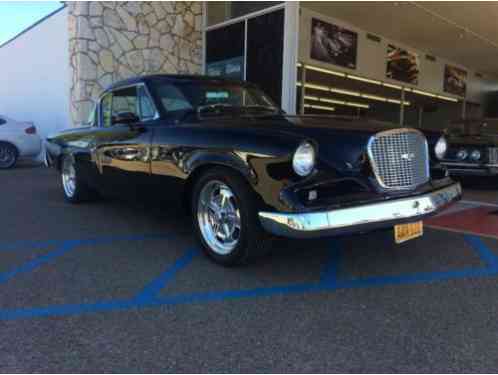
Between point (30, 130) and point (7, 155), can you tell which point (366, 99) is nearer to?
point (30, 130)

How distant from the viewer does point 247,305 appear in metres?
2.58

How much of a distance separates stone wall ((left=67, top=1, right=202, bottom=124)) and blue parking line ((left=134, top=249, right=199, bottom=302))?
7707mm

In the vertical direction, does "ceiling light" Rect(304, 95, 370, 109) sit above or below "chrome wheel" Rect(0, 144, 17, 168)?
above

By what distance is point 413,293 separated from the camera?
2748mm

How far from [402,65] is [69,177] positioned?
1243cm

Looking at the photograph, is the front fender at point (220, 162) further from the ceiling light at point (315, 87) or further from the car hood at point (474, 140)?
the ceiling light at point (315, 87)

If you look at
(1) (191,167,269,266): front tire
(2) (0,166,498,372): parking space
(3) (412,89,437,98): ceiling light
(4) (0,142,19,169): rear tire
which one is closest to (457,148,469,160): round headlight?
(2) (0,166,498,372): parking space

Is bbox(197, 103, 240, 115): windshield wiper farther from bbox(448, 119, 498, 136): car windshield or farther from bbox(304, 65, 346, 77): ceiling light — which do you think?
bbox(304, 65, 346, 77): ceiling light

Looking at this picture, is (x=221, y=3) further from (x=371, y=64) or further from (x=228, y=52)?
(x=371, y=64)

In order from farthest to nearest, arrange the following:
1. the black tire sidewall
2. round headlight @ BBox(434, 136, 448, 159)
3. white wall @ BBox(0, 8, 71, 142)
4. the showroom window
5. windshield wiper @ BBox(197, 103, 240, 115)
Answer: the showroom window, white wall @ BBox(0, 8, 71, 142), windshield wiper @ BBox(197, 103, 240, 115), round headlight @ BBox(434, 136, 448, 159), the black tire sidewall

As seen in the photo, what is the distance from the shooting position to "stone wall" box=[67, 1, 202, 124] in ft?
32.5

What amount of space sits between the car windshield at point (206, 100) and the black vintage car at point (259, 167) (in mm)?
10

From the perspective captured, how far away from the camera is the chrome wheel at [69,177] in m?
5.71

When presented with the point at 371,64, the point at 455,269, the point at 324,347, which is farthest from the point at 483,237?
the point at 371,64
